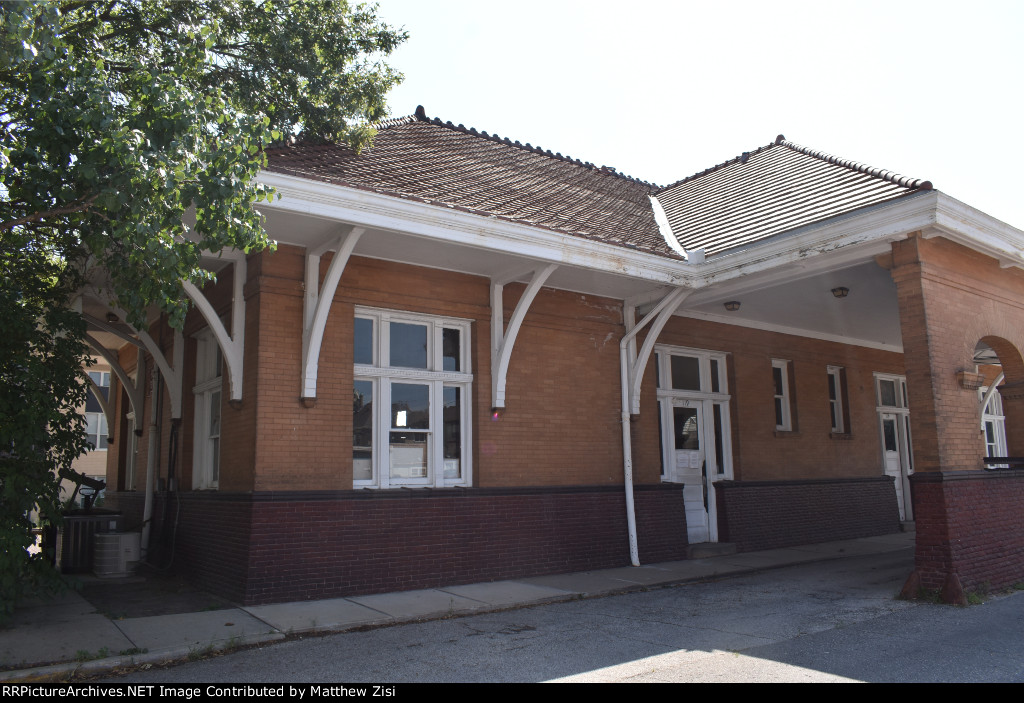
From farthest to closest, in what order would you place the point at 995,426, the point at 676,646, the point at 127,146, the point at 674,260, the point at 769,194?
the point at 995,426 < the point at 769,194 < the point at 674,260 < the point at 676,646 < the point at 127,146

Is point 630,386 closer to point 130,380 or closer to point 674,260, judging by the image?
point 674,260

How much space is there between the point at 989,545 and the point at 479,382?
642 centimetres

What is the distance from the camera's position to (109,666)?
20.1 ft

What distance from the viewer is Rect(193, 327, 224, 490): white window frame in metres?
10.7

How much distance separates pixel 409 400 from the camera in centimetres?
1019

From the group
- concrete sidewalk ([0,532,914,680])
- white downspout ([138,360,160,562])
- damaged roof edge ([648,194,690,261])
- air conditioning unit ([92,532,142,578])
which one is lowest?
concrete sidewalk ([0,532,914,680])

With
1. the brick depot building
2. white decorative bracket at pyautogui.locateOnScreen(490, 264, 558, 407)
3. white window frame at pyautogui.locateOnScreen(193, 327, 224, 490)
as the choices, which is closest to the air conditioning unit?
the brick depot building

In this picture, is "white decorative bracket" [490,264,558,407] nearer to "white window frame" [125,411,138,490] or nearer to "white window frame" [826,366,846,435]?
"white window frame" [826,366,846,435]

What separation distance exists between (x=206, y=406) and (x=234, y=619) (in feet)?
14.0

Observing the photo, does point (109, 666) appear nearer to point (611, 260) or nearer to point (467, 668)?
point (467, 668)

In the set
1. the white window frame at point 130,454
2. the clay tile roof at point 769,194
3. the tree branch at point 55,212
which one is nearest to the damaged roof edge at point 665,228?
the clay tile roof at point 769,194

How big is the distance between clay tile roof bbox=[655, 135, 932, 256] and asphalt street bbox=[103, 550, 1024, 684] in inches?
183

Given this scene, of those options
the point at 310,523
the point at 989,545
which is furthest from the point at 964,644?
the point at 310,523

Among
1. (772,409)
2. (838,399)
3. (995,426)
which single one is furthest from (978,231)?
(995,426)
